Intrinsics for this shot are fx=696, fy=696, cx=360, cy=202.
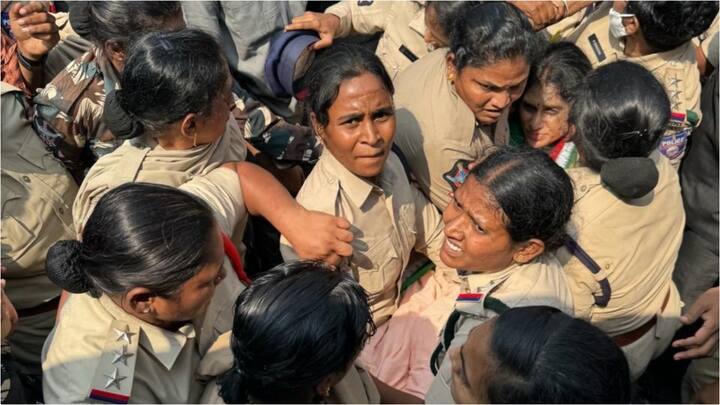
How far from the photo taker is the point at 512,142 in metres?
3.27

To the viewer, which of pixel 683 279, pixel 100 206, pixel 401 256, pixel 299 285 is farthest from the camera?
pixel 683 279

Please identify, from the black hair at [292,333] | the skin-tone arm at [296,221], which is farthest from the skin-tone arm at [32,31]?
the black hair at [292,333]

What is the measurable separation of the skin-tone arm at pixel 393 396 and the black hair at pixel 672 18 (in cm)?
190

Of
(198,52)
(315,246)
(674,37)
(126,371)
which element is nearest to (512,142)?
(674,37)

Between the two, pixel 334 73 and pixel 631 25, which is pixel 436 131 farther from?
pixel 631 25

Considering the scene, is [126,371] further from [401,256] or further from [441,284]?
[441,284]

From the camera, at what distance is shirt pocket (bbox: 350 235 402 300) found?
8.39ft

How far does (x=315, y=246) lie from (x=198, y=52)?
0.77m

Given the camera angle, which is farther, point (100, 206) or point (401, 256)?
point (401, 256)

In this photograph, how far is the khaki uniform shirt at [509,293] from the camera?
2.12 metres

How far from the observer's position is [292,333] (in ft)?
5.40

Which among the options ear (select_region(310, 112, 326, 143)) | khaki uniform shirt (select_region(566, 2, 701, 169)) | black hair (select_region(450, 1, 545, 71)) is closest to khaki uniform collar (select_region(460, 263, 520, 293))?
ear (select_region(310, 112, 326, 143))

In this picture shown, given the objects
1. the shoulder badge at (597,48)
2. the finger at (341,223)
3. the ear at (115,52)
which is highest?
the ear at (115,52)

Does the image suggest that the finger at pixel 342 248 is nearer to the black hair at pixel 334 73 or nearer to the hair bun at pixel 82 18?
the black hair at pixel 334 73
